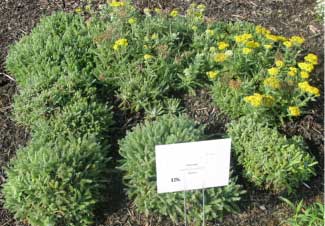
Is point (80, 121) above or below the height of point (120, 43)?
below

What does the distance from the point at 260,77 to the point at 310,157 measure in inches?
35.6

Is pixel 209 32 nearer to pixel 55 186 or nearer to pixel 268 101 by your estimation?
pixel 268 101

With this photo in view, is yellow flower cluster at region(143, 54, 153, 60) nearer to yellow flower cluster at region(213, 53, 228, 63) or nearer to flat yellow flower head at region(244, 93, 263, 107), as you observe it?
yellow flower cluster at region(213, 53, 228, 63)

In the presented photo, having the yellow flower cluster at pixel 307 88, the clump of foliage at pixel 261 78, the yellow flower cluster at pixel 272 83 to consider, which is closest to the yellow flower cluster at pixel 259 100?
the clump of foliage at pixel 261 78

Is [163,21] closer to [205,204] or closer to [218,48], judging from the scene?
[218,48]

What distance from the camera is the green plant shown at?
3.60 meters

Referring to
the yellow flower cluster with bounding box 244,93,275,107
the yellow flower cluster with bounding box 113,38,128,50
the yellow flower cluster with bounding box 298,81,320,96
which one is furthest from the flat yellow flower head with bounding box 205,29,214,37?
the yellow flower cluster with bounding box 298,81,320,96

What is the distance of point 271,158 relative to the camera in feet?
12.7

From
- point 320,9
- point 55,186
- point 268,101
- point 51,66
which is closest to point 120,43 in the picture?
point 51,66

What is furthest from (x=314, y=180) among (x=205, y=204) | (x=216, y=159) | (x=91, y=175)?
(x=91, y=175)

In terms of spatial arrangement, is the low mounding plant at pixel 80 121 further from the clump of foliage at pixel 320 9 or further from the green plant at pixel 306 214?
the clump of foliage at pixel 320 9

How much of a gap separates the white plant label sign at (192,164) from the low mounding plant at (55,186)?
0.77 m

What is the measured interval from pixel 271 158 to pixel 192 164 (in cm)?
99

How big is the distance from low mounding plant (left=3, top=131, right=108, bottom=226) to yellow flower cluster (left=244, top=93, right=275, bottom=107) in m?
1.32
